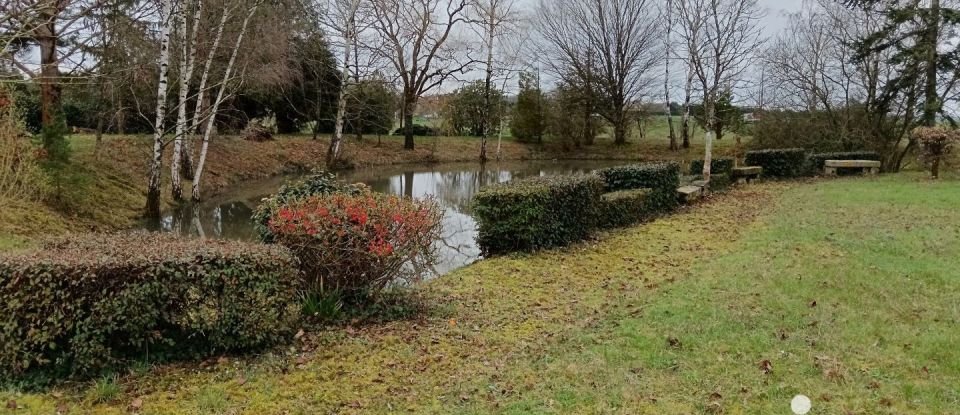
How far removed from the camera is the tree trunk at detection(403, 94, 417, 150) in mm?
26609

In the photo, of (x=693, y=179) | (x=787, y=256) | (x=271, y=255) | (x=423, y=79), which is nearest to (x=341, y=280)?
(x=271, y=255)

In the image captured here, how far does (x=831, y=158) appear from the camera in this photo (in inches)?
695

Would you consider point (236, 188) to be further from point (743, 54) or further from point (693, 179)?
point (743, 54)

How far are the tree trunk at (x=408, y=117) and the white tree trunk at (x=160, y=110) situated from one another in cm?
1560

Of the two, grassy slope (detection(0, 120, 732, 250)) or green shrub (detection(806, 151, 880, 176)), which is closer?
grassy slope (detection(0, 120, 732, 250))

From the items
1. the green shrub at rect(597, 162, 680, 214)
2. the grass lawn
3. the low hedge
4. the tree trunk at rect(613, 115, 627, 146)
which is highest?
the tree trunk at rect(613, 115, 627, 146)

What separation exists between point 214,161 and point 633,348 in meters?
17.8

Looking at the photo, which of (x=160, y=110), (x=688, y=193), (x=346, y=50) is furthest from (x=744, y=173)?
(x=160, y=110)

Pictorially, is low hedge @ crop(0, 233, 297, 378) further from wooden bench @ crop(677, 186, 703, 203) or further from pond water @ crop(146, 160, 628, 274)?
wooden bench @ crop(677, 186, 703, 203)

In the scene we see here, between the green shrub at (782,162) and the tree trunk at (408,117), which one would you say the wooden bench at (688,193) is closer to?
the green shrub at (782,162)

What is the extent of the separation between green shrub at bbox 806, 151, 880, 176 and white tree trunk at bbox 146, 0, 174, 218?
1760 cm

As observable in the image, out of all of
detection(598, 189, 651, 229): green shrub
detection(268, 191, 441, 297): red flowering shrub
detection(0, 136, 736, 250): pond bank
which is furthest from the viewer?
detection(598, 189, 651, 229): green shrub

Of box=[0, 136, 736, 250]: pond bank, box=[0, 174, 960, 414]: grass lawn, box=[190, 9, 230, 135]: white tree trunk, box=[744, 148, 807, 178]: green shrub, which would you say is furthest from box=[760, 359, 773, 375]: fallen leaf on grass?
box=[744, 148, 807, 178]: green shrub

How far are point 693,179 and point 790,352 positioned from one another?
10820 millimetres
